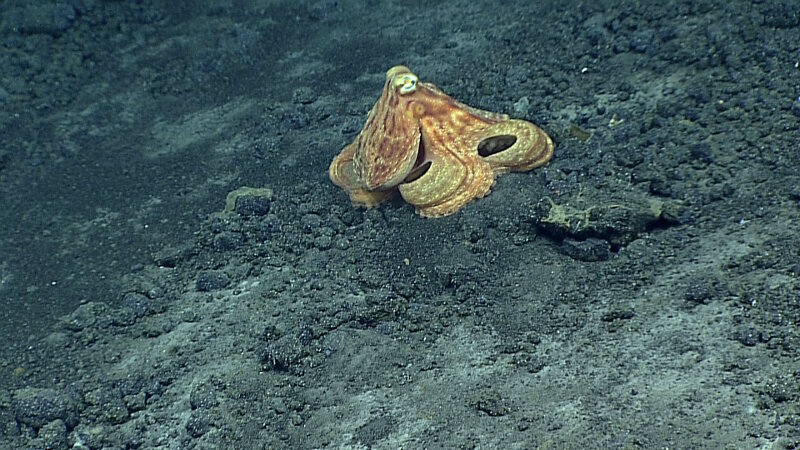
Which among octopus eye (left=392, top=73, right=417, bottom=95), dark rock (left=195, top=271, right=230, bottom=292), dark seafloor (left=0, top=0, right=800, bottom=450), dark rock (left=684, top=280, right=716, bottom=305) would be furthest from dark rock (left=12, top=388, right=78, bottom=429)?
dark rock (left=684, top=280, right=716, bottom=305)

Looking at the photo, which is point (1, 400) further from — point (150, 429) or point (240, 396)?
point (240, 396)

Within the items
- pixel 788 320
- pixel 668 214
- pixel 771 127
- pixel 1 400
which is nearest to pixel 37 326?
pixel 1 400

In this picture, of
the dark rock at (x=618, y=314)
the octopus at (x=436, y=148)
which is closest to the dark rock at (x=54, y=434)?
the octopus at (x=436, y=148)

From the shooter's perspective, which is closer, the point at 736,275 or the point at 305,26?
the point at 736,275

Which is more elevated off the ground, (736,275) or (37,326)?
(736,275)

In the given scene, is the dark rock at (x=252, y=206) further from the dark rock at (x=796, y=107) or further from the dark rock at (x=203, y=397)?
the dark rock at (x=796, y=107)

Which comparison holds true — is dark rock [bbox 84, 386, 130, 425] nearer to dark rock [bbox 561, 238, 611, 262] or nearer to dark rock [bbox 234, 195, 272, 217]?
dark rock [bbox 234, 195, 272, 217]
